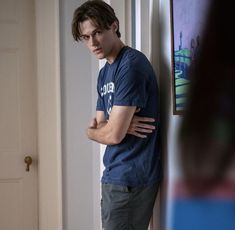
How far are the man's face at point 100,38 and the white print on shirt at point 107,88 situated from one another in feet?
0.35

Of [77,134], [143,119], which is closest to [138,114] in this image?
[143,119]

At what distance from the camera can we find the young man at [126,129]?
1058 millimetres

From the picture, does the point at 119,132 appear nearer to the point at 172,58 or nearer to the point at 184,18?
the point at 172,58

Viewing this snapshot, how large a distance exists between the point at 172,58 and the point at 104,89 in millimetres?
330

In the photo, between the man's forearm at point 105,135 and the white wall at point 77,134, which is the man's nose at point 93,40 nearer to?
the man's forearm at point 105,135

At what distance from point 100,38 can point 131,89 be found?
27 centimetres

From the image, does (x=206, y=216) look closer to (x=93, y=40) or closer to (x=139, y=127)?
(x=139, y=127)

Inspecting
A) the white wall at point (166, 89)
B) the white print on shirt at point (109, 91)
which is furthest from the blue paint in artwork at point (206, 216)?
the white print on shirt at point (109, 91)

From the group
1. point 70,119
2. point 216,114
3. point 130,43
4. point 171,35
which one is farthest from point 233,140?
point 70,119

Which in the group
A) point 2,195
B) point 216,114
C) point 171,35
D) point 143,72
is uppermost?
point 171,35

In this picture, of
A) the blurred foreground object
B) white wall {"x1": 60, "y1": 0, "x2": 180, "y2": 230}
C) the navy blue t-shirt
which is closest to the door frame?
white wall {"x1": 60, "y1": 0, "x2": 180, "y2": 230}

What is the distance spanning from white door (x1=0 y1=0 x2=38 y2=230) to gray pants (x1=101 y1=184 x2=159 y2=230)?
4.36ft

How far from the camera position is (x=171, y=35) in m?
1.02

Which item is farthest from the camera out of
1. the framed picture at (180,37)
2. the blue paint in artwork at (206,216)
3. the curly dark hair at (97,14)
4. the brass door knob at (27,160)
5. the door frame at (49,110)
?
the brass door knob at (27,160)
